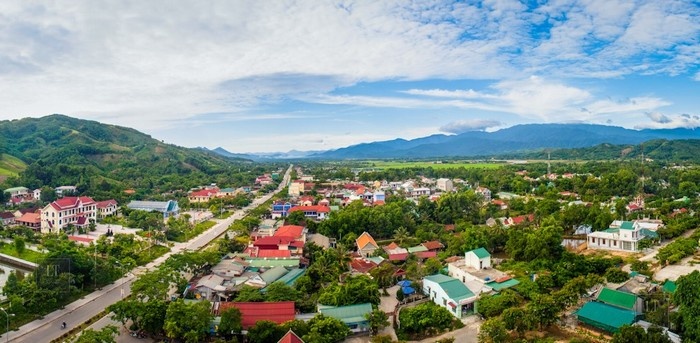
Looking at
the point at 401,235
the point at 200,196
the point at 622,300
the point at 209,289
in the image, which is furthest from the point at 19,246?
the point at 622,300

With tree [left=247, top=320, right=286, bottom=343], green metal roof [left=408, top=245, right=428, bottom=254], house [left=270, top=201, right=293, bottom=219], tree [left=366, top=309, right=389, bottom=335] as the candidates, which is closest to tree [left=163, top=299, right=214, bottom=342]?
tree [left=247, top=320, right=286, bottom=343]

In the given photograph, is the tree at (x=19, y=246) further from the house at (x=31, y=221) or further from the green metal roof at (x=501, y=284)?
the green metal roof at (x=501, y=284)

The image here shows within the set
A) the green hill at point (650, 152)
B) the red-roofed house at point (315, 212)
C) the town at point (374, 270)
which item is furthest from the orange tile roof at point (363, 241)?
the green hill at point (650, 152)

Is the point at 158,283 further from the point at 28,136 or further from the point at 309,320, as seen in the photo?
the point at 28,136

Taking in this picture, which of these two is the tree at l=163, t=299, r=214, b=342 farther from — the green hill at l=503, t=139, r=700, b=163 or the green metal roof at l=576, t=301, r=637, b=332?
the green hill at l=503, t=139, r=700, b=163

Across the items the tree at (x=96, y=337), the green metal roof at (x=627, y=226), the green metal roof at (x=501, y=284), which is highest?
the green metal roof at (x=627, y=226)
